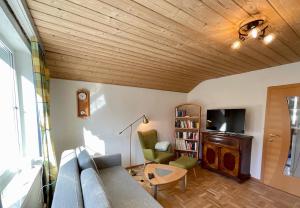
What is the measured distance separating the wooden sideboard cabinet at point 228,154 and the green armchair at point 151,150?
0.88 metres

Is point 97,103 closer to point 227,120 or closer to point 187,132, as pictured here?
point 187,132

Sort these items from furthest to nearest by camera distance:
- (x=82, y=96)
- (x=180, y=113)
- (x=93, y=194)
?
1. (x=180, y=113)
2. (x=82, y=96)
3. (x=93, y=194)

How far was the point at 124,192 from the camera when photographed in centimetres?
176

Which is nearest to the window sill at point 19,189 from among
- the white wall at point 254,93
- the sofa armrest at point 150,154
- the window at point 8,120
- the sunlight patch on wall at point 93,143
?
the window at point 8,120

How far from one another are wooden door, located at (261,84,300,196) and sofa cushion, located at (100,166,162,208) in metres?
2.50

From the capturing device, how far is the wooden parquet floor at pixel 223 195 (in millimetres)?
2189

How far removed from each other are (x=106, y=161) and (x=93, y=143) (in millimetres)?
680

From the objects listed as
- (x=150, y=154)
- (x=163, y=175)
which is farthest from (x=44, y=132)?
(x=150, y=154)

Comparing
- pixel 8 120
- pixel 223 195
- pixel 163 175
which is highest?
pixel 8 120

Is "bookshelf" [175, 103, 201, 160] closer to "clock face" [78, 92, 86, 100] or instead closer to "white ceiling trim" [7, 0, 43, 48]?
"clock face" [78, 92, 86, 100]

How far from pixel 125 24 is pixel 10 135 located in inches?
68.2

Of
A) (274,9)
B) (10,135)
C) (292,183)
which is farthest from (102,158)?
(292,183)

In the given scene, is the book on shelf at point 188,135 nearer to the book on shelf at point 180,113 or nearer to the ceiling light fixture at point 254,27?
the book on shelf at point 180,113

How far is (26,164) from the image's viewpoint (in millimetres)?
1707
